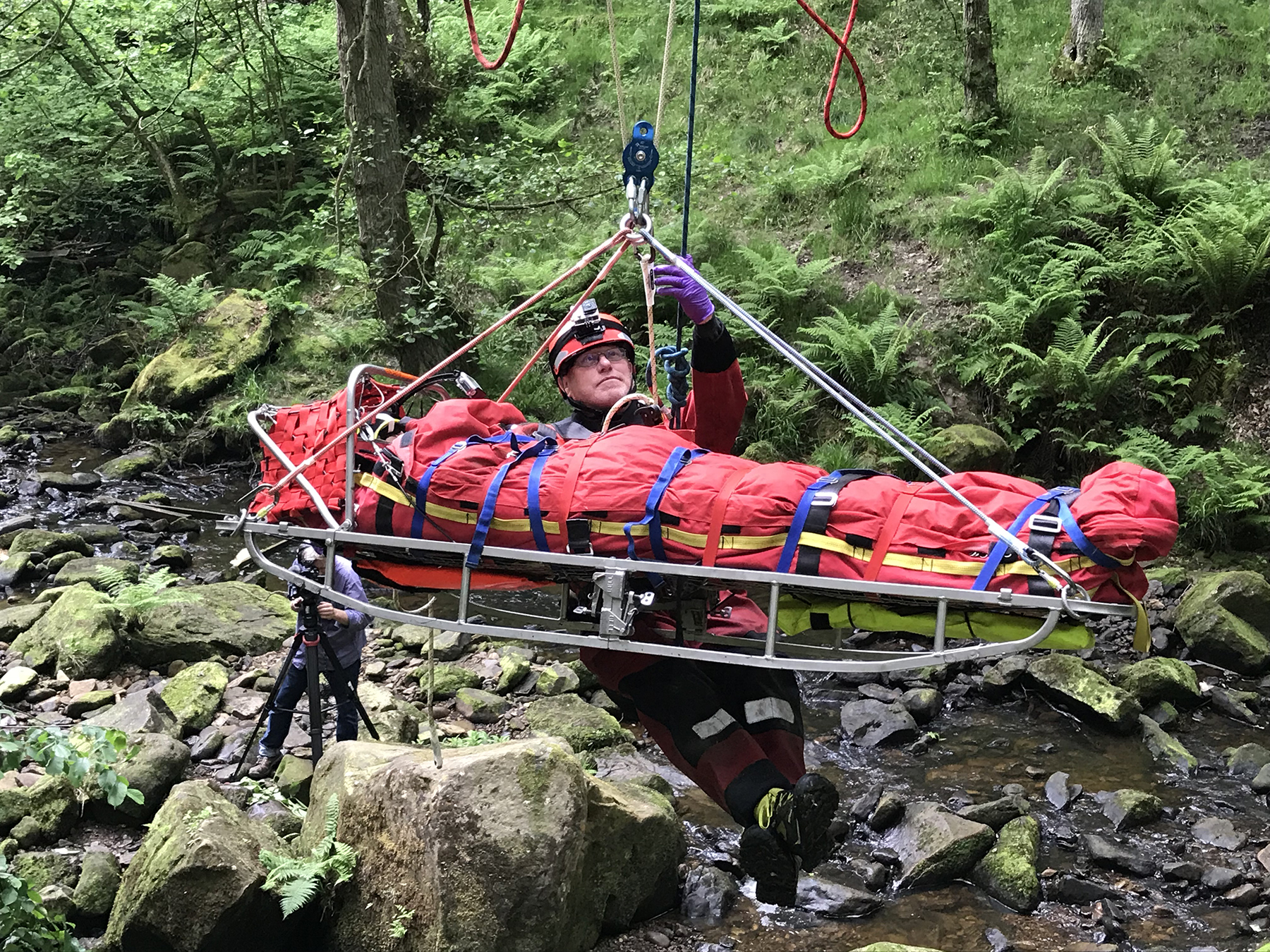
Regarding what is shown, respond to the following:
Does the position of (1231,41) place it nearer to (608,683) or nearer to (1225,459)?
(1225,459)

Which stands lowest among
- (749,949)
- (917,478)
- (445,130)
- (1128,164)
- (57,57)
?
(749,949)

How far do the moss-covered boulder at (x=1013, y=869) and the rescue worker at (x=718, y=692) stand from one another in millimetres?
1762

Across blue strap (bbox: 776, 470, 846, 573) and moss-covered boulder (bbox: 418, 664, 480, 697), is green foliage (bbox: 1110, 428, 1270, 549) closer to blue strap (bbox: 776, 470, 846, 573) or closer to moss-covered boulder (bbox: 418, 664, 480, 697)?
moss-covered boulder (bbox: 418, 664, 480, 697)

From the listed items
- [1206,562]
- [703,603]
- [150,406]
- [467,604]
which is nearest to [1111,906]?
[703,603]

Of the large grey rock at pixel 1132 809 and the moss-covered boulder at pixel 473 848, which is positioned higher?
the moss-covered boulder at pixel 473 848

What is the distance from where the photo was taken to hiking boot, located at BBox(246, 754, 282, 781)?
6.20 m

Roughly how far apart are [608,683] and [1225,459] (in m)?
6.33

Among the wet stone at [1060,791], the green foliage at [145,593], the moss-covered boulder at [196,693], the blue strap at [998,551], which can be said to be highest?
the blue strap at [998,551]

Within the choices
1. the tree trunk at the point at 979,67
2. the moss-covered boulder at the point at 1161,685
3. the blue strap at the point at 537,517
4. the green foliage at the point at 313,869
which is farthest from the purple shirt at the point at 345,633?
the tree trunk at the point at 979,67

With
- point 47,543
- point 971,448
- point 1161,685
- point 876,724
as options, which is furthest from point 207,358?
point 1161,685

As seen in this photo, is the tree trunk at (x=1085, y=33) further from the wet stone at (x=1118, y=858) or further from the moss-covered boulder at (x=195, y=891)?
the moss-covered boulder at (x=195, y=891)

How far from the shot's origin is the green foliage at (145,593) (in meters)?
7.46

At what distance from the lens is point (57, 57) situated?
1432cm

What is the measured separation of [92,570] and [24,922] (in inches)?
222
